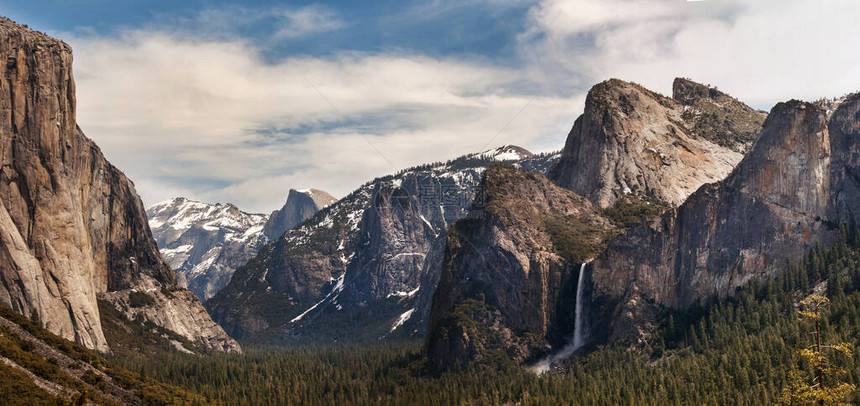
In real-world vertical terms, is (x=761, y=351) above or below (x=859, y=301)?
below

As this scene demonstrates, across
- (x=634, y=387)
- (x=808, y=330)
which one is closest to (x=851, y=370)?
(x=808, y=330)

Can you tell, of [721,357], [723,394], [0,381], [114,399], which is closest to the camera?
[0,381]

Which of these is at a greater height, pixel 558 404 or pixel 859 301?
pixel 859 301

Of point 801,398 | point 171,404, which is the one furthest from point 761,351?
point 171,404

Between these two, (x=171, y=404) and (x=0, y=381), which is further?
(x=171, y=404)

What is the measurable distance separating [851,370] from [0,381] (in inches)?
6630

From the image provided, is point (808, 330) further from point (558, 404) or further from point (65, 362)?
point (65, 362)

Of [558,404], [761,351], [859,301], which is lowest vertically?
[558,404]

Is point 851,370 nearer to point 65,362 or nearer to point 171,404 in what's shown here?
point 171,404

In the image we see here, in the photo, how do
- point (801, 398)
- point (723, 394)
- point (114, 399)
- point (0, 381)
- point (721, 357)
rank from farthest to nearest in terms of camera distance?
point (721, 357) < point (114, 399) < point (723, 394) < point (0, 381) < point (801, 398)

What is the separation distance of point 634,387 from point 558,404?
19480 millimetres

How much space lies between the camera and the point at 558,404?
197750mm

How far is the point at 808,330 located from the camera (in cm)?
18300

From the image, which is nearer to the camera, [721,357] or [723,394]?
[723,394]
